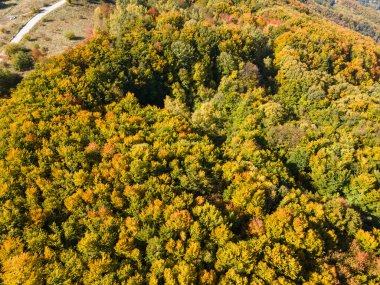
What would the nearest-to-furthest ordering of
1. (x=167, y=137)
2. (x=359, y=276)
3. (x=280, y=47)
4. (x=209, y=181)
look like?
(x=359, y=276) < (x=209, y=181) < (x=167, y=137) < (x=280, y=47)

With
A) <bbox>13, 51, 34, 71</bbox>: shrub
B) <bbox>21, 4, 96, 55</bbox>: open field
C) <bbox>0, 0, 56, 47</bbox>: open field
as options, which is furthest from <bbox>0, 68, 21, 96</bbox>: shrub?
<bbox>0, 0, 56, 47</bbox>: open field

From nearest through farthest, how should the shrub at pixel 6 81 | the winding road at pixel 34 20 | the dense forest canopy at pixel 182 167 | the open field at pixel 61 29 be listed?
the dense forest canopy at pixel 182 167
the shrub at pixel 6 81
the open field at pixel 61 29
the winding road at pixel 34 20

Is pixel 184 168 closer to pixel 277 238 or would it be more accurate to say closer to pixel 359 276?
pixel 277 238

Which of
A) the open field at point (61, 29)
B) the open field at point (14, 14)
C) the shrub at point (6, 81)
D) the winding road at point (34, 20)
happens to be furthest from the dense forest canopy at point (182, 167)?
the open field at point (14, 14)

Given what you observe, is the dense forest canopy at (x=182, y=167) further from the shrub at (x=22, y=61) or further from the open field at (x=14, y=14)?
the open field at (x=14, y=14)

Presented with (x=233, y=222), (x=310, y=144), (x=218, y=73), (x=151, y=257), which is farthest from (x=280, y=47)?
(x=151, y=257)

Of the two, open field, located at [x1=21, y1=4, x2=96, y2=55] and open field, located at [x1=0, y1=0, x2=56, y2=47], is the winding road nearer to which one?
open field, located at [x1=0, y1=0, x2=56, y2=47]
